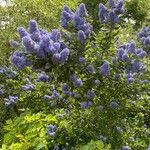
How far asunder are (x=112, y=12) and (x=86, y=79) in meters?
A: 0.74

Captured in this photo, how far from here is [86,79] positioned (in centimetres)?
517

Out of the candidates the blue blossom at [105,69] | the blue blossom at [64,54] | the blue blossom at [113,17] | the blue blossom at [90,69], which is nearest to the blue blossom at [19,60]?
the blue blossom at [64,54]

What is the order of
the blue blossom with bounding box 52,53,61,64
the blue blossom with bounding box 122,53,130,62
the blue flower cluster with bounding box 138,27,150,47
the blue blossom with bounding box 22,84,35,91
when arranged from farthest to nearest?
the blue flower cluster with bounding box 138,27,150,47 → the blue blossom with bounding box 22,84,35,91 → the blue blossom with bounding box 122,53,130,62 → the blue blossom with bounding box 52,53,61,64

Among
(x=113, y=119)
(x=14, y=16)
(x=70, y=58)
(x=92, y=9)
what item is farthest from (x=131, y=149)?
(x=92, y=9)

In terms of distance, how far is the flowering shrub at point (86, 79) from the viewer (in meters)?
5.00

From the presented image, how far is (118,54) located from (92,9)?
1181 cm

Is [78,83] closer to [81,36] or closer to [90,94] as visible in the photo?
[90,94]

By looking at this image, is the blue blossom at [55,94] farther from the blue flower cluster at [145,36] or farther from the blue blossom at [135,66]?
the blue flower cluster at [145,36]

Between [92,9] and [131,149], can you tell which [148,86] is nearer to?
[131,149]

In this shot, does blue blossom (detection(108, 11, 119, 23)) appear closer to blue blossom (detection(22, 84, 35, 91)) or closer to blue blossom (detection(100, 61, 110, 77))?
blue blossom (detection(100, 61, 110, 77))

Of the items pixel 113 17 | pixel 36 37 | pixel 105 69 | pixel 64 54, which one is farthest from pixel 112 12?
pixel 36 37

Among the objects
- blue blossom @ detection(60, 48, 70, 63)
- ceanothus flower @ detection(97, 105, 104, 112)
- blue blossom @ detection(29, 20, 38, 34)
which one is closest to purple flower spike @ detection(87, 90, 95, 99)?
ceanothus flower @ detection(97, 105, 104, 112)

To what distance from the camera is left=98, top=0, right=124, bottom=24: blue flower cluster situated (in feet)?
16.7

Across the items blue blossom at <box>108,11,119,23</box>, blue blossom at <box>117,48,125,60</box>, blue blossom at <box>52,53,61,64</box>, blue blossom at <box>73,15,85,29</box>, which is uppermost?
blue blossom at <box>108,11,119,23</box>
